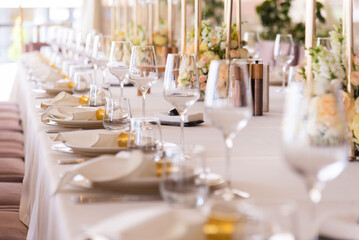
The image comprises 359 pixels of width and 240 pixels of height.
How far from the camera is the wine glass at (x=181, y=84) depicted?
67.8 inches

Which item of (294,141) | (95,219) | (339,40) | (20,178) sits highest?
(339,40)

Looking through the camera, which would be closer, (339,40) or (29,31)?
(339,40)

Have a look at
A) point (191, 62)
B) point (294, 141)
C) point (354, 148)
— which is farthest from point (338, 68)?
point (294, 141)

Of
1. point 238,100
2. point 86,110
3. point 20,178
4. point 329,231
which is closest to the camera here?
point 329,231

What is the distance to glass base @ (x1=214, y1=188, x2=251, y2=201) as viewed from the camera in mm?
1289

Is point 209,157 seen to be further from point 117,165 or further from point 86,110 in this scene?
point 86,110

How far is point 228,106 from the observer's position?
1.31m

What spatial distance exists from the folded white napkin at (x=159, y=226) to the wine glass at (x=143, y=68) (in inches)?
51.9

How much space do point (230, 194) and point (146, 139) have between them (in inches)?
12.6

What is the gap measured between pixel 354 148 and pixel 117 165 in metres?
0.73

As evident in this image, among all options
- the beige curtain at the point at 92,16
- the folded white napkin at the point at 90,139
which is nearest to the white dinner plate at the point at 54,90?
the folded white napkin at the point at 90,139

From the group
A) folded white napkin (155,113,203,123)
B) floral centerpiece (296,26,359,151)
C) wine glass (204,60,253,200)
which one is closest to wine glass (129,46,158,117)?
folded white napkin (155,113,203,123)

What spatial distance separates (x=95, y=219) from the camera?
1183mm

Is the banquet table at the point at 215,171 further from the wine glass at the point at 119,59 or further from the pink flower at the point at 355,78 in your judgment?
the wine glass at the point at 119,59
